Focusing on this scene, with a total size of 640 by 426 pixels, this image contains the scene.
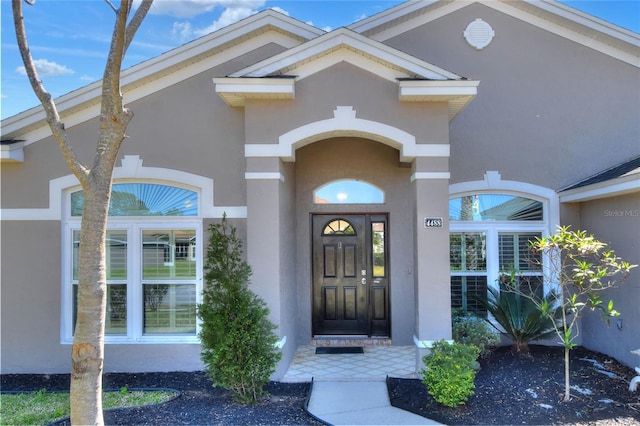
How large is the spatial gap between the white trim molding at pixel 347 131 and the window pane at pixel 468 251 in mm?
2256

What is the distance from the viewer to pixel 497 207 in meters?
7.56

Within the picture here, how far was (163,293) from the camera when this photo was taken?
6.59m

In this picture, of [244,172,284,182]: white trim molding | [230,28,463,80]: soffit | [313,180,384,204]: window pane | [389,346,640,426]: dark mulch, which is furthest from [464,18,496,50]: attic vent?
[389,346,640,426]: dark mulch

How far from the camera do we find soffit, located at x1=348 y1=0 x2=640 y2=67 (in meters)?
7.45

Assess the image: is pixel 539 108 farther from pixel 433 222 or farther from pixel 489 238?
pixel 433 222

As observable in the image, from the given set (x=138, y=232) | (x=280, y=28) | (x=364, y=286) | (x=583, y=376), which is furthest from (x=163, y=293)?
(x=583, y=376)

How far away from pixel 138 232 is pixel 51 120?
307cm

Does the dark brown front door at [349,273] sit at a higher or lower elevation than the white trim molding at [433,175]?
lower

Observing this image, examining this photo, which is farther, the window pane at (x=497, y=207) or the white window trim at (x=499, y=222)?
the window pane at (x=497, y=207)

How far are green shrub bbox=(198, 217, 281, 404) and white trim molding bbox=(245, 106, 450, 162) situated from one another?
1.47m

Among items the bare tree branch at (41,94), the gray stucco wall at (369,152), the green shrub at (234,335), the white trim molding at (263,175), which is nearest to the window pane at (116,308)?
the gray stucco wall at (369,152)

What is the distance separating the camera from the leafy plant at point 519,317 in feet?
21.0

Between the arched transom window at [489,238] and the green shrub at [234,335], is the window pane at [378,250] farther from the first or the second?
the green shrub at [234,335]

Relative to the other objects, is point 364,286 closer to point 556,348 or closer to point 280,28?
point 556,348
